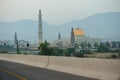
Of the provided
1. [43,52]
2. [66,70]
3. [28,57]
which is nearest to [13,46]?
[43,52]

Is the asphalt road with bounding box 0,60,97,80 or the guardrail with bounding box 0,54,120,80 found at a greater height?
the guardrail with bounding box 0,54,120,80

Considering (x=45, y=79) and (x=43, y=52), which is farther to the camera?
(x=43, y=52)

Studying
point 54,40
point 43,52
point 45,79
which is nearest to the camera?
point 45,79

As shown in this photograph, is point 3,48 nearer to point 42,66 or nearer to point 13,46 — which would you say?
point 13,46

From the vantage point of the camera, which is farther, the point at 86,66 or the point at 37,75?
the point at 37,75

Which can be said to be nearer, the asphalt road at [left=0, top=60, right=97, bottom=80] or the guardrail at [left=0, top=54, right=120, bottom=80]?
the guardrail at [left=0, top=54, right=120, bottom=80]

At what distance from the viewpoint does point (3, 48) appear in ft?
419

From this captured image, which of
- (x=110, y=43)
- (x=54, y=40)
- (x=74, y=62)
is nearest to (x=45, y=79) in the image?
(x=74, y=62)

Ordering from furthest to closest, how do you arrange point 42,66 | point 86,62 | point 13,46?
1. point 13,46
2. point 42,66
3. point 86,62

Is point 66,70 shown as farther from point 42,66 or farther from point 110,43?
point 110,43

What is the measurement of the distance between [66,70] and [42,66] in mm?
6593

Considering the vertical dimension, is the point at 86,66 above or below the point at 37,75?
above

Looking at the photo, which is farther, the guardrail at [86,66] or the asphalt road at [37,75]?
the asphalt road at [37,75]

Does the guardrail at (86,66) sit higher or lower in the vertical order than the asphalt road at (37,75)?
higher
